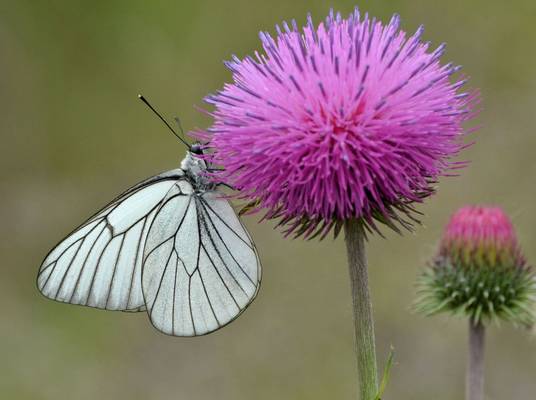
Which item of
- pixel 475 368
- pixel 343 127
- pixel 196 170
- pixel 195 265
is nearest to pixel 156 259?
pixel 195 265

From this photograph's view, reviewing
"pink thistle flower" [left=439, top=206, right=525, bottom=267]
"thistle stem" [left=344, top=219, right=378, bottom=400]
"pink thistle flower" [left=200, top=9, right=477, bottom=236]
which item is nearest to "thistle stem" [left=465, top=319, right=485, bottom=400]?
"pink thistle flower" [left=439, top=206, right=525, bottom=267]

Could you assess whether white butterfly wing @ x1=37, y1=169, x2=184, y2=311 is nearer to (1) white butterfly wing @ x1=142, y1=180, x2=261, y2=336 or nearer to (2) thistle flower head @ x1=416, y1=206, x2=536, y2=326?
(1) white butterfly wing @ x1=142, y1=180, x2=261, y2=336

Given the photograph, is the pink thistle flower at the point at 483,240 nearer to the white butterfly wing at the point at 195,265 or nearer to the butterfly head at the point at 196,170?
the white butterfly wing at the point at 195,265

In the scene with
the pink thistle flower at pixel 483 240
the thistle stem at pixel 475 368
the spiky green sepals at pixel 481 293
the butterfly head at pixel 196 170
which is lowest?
the thistle stem at pixel 475 368

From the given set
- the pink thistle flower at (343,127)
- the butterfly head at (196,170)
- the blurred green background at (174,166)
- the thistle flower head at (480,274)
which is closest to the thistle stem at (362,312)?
the pink thistle flower at (343,127)

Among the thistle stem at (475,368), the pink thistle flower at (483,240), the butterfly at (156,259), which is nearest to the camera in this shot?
the thistle stem at (475,368)

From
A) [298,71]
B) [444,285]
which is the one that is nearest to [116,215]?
[298,71]

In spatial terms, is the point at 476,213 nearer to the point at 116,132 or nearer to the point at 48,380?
the point at 48,380
